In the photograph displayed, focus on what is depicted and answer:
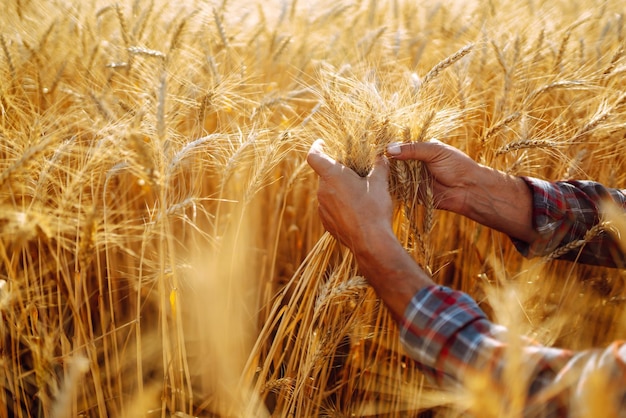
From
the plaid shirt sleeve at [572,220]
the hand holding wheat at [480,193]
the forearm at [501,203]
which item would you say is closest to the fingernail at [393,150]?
the hand holding wheat at [480,193]

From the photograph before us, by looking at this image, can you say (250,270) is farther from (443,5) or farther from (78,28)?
(443,5)

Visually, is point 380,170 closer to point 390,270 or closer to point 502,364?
point 390,270

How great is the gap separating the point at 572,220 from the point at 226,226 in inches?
35.3

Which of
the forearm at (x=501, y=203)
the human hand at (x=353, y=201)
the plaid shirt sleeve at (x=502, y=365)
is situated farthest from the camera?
the forearm at (x=501, y=203)

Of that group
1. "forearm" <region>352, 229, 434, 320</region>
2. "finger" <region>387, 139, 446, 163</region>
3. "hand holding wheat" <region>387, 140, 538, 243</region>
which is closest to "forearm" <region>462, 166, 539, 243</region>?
"hand holding wheat" <region>387, 140, 538, 243</region>

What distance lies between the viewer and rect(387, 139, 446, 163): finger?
1072 millimetres

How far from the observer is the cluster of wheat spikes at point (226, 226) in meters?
1.00

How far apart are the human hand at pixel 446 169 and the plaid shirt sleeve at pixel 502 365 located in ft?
1.12

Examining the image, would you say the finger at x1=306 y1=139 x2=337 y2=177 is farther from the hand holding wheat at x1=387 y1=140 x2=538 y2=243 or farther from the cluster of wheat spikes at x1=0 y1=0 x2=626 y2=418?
the hand holding wheat at x1=387 y1=140 x2=538 y2=243

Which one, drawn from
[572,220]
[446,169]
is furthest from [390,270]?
[572,220]

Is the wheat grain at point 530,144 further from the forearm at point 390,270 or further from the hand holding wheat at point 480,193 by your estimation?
the forearm at point 390,270

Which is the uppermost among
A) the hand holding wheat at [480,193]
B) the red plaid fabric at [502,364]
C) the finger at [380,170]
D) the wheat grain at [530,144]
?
the wheat grain at [530,144]

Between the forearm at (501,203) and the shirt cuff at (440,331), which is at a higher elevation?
the forearm at (501,203)

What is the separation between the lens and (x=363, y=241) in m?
0.99
